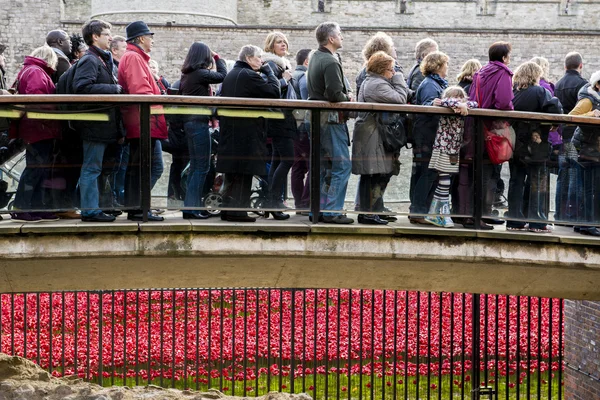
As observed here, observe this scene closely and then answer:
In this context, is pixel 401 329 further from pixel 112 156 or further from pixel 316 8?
pixel 316 8

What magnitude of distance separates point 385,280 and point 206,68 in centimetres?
254

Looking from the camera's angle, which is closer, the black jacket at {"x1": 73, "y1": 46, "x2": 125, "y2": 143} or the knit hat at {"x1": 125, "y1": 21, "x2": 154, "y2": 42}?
the black jacket at {"x1": 73, "y1": 46, "x2": 125, "y2": 143}

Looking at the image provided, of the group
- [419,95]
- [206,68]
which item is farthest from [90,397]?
[419,95]

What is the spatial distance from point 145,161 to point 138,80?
75 centimetres

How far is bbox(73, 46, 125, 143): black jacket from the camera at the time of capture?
8.73m

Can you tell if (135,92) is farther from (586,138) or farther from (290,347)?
(290,347)

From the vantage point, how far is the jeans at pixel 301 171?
29.6 ft

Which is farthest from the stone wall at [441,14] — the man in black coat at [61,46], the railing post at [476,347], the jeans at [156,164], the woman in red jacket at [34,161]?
the woman in red jacket at [34,161]

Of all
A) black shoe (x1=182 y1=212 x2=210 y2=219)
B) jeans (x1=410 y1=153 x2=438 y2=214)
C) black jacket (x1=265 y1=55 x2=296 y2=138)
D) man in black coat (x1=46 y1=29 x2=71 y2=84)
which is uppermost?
man in black coat (x1=46 y1=29 x2=71 y2=84)

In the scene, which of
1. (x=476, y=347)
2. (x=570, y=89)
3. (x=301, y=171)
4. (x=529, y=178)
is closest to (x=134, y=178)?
(x=301, y=171)

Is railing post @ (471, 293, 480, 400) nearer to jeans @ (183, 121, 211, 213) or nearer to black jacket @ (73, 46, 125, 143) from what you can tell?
jeans @ (183, 121, 211, 213)

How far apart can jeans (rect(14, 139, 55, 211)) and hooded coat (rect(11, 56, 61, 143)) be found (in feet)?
0.21

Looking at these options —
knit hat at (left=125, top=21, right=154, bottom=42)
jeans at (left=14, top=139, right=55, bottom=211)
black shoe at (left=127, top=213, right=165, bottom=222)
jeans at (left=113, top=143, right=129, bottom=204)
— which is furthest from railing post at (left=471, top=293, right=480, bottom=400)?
jeans at (left=14, top=139, right=55, bottom=211)

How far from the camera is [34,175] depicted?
8.71 meters
